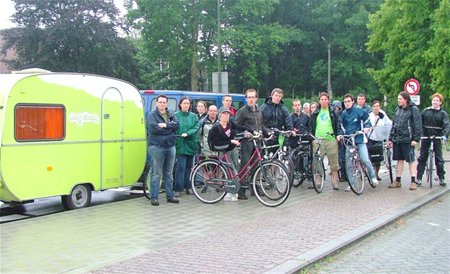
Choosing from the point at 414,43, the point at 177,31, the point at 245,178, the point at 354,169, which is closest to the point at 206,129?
the point at 245,178

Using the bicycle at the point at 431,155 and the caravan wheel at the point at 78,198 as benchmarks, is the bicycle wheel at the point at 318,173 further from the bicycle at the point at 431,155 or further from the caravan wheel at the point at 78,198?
the caravan wheel at the point at 78,198

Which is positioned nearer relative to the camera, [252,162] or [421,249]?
[421,249]

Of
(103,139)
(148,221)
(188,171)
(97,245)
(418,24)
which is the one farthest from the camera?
(418,24)

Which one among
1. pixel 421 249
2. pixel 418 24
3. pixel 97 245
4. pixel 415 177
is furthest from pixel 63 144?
pixel 418 24

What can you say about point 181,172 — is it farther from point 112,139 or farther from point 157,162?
point 112,139

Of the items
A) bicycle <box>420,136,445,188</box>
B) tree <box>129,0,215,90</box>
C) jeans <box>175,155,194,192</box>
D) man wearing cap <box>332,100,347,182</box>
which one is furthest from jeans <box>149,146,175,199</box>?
tree <box>129,0,215,90</box>

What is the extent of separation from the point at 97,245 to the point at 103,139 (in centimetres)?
336

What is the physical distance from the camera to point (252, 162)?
9133 mm

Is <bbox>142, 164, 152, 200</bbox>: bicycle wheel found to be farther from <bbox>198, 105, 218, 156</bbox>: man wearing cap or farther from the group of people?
<bbox>198, 105, 218, 156</bbox>: man wearing cap

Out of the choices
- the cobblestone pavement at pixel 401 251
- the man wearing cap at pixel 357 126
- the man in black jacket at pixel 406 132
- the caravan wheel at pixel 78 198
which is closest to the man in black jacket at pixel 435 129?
the man in black jacket at pixel 406 132

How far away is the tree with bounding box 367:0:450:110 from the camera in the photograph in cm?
3130

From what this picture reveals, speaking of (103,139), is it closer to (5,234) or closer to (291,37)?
(5,234)

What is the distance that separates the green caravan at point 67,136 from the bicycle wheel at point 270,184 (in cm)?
259

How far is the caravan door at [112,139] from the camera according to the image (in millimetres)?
9344
